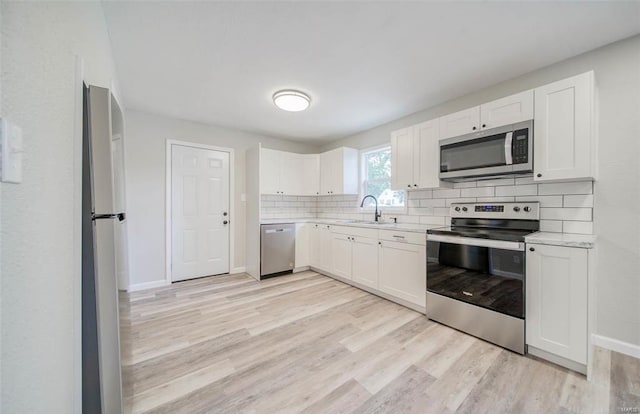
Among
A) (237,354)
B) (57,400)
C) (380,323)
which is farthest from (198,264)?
(57,400)

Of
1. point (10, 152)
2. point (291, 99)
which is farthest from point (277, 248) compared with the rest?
point (10, 152)

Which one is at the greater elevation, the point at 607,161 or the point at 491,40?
the point at 491,40

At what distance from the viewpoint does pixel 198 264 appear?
12.5ft

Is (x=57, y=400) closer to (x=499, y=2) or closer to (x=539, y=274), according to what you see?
(x=539, y=274)

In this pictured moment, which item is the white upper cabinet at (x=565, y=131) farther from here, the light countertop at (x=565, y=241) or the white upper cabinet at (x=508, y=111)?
the light countertop at (x=565, y=241)

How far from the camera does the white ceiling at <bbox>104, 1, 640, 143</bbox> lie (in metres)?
1.63

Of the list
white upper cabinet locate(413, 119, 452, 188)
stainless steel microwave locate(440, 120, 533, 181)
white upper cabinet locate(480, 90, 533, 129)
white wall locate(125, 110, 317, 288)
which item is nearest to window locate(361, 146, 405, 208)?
white upper cabinet locate(413, 119, 452, 188)

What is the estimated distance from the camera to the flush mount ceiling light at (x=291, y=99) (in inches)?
106

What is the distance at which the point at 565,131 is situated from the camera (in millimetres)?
1917

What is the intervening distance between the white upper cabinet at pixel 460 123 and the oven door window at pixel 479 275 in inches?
46.2

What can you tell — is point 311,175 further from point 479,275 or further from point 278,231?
point 479,275

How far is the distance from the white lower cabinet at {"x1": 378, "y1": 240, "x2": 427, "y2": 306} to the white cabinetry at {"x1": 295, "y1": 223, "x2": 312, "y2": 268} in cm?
157

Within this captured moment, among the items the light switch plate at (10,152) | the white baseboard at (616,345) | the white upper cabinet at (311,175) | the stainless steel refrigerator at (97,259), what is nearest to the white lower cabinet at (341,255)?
the white upper cabinet at (311,175)

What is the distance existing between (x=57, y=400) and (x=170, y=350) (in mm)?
1411
